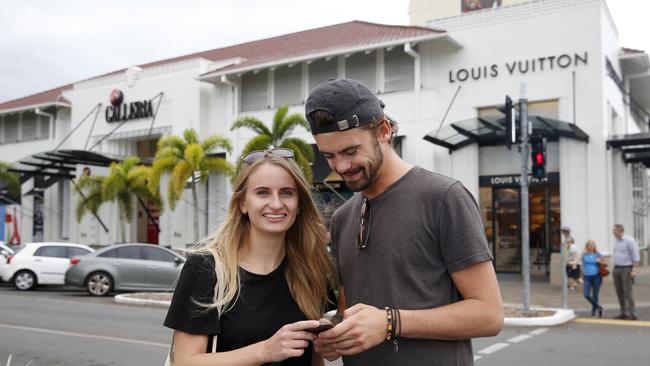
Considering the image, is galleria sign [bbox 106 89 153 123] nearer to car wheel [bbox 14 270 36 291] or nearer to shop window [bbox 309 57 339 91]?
shop window [bbox 309 57 339 91]

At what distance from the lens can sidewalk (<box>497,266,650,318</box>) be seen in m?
13.9

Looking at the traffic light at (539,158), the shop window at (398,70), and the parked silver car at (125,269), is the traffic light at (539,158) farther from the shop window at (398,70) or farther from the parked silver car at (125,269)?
the shop window at (398,70)

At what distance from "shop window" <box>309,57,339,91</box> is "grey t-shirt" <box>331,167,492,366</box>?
21411 millimetres

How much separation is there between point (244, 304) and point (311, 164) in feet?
61.5

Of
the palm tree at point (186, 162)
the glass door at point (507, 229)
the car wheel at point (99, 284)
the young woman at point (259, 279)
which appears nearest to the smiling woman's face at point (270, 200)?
the young woman at point (259, 279)

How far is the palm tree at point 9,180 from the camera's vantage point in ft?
106

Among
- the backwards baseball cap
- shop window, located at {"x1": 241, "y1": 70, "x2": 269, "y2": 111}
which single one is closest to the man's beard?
the backwards baseball cap

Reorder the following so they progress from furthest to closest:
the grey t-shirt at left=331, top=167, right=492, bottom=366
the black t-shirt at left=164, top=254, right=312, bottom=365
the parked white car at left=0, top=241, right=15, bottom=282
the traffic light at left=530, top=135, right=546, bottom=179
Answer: the parked white car at left=0, top=241, right=15, bottom=282 → the traffic light at left=530, top=135, right=546, bottom=179 → the black t-shirt at left=164, top=254, right=312, bottom=365 → the grey t-shirt at left=331, top=167, right=492, bottom=366

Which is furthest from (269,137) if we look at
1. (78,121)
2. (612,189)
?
(78,121)

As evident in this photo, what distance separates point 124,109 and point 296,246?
2865cm

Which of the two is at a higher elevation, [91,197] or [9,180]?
[9,180]

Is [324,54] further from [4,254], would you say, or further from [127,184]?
[4,254]

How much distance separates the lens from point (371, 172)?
2.23m

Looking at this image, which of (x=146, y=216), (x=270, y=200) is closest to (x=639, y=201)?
(x=146, y=216)
